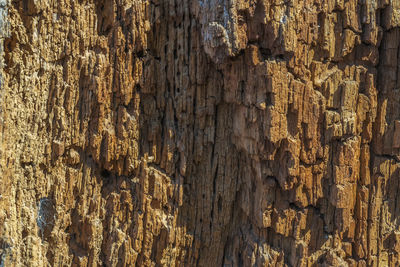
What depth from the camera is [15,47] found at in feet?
9.58

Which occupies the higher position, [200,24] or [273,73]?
[200,24]

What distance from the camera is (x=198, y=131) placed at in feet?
10.5

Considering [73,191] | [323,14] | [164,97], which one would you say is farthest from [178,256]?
[323,14]

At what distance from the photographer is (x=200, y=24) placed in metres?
3.03

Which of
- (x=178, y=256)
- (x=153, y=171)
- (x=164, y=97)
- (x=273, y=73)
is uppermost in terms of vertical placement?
(x=273, y=73)

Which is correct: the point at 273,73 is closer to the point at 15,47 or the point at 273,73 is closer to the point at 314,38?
the point at 314,38

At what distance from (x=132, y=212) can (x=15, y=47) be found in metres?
1.34

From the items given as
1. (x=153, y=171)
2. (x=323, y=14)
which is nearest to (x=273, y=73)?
(x=323, y=14)

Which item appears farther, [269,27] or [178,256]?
[178,256]

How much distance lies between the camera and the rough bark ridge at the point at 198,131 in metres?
2.95

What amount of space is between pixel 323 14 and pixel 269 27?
0.37 meters

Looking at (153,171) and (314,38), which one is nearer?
(314,38)

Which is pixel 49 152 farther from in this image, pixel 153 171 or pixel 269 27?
pixel 269 27

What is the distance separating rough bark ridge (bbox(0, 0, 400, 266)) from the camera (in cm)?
295
